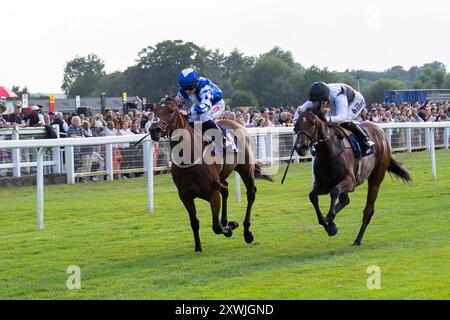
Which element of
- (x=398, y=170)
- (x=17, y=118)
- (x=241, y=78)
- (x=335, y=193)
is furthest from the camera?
(x=241, y=78)

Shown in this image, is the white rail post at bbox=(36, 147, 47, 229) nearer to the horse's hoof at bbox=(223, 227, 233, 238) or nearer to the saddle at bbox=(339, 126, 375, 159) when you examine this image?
the horse's hoof at bbox=(223, 227, 233, 238)

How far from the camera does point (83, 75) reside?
80250 mm

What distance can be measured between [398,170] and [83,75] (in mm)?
70609

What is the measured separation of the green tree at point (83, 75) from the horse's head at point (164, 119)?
6441 cm

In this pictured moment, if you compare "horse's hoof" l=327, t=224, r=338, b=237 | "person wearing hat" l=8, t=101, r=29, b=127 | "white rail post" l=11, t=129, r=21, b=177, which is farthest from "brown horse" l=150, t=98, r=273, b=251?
"person wearing hat" l=8, t=101, r=29, b=127

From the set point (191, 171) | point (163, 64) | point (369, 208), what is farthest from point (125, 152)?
point (163, 64)

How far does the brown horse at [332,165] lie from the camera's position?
9.58 meters

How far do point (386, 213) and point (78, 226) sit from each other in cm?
402

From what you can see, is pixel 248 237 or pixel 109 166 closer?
pixel 248 237

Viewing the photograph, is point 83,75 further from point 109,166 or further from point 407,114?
point 109,166

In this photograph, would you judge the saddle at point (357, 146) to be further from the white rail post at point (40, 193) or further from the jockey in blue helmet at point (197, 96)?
the white rail post at point (40, 193)

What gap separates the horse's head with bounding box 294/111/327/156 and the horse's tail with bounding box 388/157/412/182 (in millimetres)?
2032
